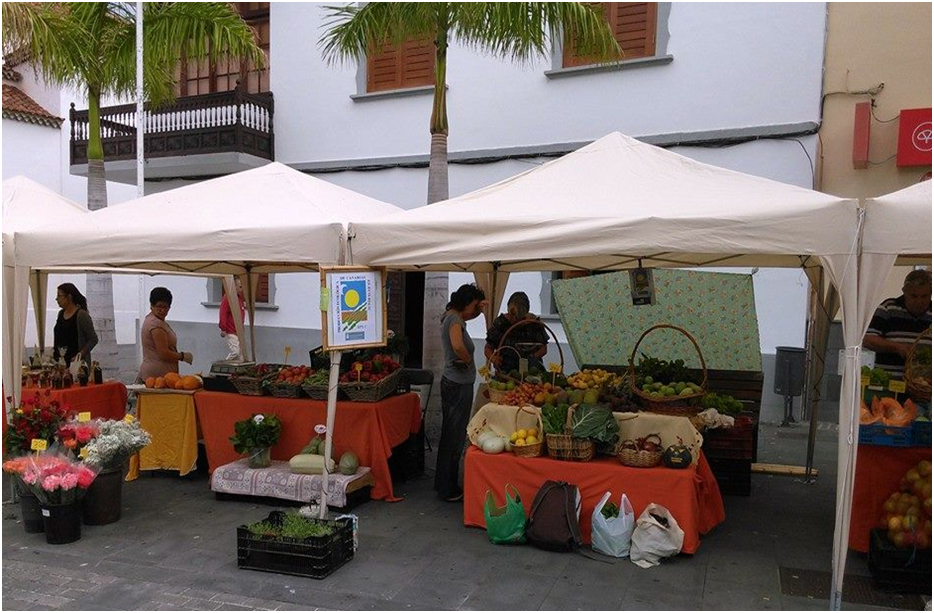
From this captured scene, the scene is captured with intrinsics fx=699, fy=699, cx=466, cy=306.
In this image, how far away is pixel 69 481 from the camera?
16.0ft

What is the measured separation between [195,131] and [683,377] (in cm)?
1015

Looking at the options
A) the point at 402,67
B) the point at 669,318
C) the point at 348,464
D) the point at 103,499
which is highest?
the point at 402,67

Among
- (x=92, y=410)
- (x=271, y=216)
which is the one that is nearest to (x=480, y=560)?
(x=271, y=216)

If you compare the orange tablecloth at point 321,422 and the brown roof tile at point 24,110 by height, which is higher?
the brown roof tile at point 24,110

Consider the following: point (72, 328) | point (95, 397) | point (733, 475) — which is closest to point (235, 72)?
point (72, 328)

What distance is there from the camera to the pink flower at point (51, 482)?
15.9 feet

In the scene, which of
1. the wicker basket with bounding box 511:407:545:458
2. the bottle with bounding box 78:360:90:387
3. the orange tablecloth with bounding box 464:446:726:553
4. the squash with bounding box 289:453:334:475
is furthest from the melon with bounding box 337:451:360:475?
the bottle with bounding box 78:360:90:387

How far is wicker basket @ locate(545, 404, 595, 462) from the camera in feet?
16.0

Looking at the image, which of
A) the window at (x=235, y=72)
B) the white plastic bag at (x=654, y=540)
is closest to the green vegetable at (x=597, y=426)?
the white plastic bag at (x=654, y=540)

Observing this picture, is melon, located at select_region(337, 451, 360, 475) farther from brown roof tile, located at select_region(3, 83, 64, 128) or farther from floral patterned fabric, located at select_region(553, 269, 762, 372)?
brown roof tile, located at select_region(3, 83, 64, 128)

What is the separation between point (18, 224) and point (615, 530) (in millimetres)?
5786

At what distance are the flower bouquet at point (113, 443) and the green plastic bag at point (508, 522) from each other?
2.77 metres

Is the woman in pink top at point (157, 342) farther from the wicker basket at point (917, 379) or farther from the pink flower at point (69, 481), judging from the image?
the wicker basket at point (917, 379)

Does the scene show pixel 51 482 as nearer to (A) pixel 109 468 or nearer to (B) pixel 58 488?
(B) pixel 58 488
